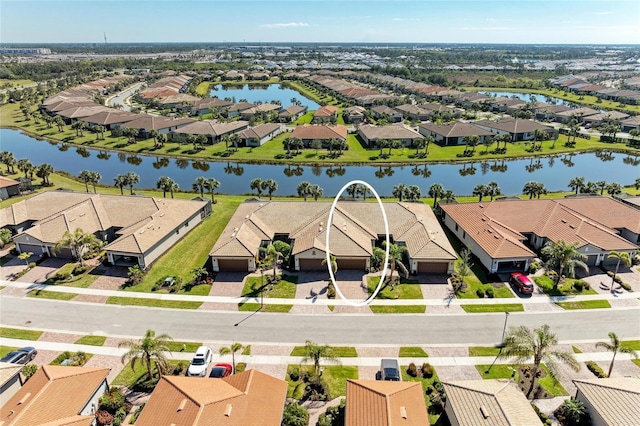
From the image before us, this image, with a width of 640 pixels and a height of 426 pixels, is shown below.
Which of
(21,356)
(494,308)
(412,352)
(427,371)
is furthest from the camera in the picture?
(494,308)

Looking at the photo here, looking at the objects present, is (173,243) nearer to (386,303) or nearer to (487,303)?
(386,303)

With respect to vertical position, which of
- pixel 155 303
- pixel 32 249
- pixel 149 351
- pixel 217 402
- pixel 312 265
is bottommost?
pixel 155 303

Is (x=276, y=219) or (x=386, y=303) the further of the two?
(x=276, y=219)

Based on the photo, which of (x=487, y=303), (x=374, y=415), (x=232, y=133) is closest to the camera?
(x=374, y=415)

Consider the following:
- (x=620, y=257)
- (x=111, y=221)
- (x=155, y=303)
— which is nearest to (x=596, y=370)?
(x=620, y=257)

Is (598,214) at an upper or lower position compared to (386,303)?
upper

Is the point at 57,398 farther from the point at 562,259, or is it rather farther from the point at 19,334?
the point at 562,259

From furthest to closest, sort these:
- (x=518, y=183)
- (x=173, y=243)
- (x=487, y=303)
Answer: (x=518, y=183) < (x=173, y=243) < (x=487, y=303)

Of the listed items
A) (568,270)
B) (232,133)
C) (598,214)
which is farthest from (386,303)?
(232,133)
